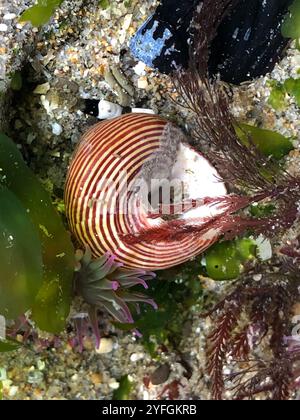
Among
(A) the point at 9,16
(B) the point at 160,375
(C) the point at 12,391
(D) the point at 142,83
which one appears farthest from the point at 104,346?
(A) the point at 9,16

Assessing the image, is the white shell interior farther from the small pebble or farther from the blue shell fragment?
the small pebble

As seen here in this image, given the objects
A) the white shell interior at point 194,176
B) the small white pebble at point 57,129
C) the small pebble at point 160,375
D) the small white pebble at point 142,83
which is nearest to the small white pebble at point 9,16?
the small white pebble at point 57,129

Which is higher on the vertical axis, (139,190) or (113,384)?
(139,190)

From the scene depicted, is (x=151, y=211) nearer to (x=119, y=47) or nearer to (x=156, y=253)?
(x=156, y=253)

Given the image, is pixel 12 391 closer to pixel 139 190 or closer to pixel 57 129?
pixel 139 190

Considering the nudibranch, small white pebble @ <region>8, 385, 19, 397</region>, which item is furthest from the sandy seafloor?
the nudibranch

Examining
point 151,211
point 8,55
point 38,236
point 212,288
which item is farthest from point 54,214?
point 212,288
